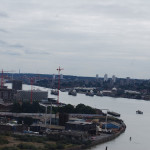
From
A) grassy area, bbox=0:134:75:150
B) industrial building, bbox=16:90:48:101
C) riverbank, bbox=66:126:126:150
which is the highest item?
industrial building, bbox=16:90:48:101

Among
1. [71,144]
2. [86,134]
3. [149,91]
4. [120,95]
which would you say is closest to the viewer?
[71,144]

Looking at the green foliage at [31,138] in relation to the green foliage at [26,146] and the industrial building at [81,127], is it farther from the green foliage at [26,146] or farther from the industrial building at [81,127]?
the industrial building at [81,127]

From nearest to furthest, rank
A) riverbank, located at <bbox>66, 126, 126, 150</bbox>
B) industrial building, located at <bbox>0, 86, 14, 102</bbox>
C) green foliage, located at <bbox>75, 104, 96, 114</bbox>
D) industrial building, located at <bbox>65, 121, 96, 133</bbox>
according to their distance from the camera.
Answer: riverbank, located at <bbox>66, 126, 126, 150</bbox> → industrial building, located at <bbox>65, 121, 96, 133</bbox> → green foliage, located at <bbox>75, 104, 96, 114</bbox> → industrial building, located at <bbox>0, 86, 14, 102</bbox>

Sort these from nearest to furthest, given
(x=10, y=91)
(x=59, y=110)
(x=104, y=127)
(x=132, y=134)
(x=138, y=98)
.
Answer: (x=132, y=134), (x=104, y=127), (x=59, y=110), (x=10, y=91), (x=138, y=98)

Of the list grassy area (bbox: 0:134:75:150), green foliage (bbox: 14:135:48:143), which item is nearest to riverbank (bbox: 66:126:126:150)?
grassy area (bbox: 0:134:75:150)

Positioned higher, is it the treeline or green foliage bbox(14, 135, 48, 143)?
the treeline

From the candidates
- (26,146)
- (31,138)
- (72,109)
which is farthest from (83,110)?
(26,146)

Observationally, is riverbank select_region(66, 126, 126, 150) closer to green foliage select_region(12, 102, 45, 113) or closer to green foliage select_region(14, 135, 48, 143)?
green foliage select_region(14, 135, 48, 143)

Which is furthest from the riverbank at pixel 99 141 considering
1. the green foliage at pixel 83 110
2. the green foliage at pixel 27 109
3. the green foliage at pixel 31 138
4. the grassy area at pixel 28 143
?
the green foliage at pixel 27 109

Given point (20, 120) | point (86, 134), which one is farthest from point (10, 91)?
point (86, 134)

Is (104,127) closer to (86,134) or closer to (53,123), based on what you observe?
(53,123)

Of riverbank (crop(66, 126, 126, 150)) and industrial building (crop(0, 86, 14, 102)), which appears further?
industrial building (crop(0, 86, 14, 102))
